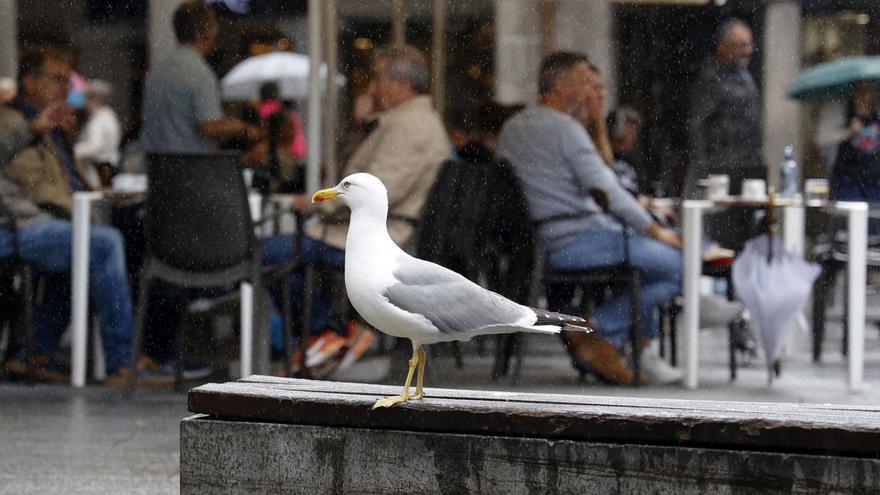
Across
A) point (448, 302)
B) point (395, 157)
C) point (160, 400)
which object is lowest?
point (160, 400)

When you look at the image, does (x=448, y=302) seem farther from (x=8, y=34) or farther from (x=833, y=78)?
(x=8, y=34)

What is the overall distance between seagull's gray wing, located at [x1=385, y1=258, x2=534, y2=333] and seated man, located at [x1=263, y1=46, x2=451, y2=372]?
436 centimetres

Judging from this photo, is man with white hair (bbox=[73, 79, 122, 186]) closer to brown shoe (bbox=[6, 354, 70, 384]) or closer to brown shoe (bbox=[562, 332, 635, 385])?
brown shoe (bbox=[6, 354, 70, 384])

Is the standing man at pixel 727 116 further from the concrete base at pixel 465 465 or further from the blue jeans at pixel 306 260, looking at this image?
the concrete base at pixel 465 465

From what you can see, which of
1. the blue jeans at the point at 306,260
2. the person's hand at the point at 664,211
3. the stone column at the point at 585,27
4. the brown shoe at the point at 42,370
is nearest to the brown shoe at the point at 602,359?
the person's hand at the point at 664,211

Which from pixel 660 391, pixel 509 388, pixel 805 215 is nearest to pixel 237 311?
pixel 509 388

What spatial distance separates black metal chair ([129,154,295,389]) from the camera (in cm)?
808

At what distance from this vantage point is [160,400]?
27.3 ft

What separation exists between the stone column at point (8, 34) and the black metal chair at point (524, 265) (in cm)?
296

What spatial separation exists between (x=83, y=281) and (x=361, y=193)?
492 cm

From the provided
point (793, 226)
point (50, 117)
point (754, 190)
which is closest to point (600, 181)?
point (754, 190)

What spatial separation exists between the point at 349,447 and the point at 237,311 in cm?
544

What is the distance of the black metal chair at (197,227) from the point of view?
318 inches

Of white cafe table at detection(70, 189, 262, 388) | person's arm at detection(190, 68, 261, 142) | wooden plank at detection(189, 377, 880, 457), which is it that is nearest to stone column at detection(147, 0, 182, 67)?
person's arm at detection(190, 68, 261, 142)
